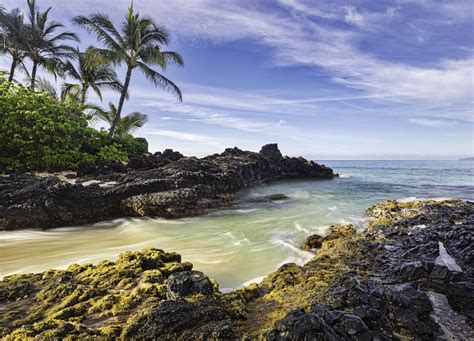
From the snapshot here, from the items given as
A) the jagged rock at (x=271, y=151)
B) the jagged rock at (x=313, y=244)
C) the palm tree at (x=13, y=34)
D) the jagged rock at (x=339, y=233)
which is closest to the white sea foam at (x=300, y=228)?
Result: the jagged rock at (x=339, y=233)

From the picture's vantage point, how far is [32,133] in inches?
511

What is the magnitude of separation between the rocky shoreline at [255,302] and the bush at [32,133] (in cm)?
1196

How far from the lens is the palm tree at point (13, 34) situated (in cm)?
1902

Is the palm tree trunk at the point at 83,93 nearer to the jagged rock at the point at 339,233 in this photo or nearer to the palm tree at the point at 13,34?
the palm tree at the point at 13,34

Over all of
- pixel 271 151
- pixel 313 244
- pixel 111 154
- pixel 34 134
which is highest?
pixel 34 134

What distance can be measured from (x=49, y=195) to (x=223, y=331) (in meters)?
9.30

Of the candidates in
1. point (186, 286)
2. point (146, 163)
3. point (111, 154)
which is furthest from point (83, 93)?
point (186, 286)

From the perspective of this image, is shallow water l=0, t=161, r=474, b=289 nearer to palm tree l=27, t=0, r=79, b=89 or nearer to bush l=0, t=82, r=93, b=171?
bush l=0, t=82, r=93, b=171

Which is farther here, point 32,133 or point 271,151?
point 271,151

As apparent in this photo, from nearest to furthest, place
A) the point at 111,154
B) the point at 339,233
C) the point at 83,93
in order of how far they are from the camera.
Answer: the point at 339,233 → the point at 111,154 → the point at 83,93

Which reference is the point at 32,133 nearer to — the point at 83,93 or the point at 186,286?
the point at 186,286

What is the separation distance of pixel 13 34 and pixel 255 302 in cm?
2687

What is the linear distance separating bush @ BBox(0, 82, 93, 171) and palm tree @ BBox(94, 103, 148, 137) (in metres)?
10.8

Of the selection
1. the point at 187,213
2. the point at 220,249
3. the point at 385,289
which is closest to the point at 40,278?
the point at 220,249
